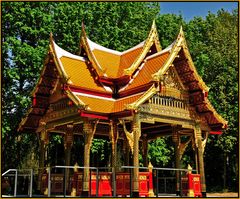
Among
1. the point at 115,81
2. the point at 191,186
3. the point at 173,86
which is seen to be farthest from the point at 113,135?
the point at 191,186

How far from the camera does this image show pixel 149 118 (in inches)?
660

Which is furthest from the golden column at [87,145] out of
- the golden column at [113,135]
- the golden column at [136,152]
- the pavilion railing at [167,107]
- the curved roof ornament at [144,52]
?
the curved roof ornament at [144,52]

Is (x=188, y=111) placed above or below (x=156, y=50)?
below

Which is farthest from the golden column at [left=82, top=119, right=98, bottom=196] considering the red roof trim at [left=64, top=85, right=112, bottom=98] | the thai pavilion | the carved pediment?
the carved pediment

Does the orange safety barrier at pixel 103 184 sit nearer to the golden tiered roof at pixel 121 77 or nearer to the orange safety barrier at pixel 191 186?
the golden tiered roof at pixel 121 77

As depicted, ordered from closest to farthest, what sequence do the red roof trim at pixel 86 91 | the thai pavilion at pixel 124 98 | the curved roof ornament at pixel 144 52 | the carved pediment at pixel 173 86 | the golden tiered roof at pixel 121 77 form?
the thai pavilion at pixel 124 98, the golden tiered roof at pixel 121 77, the red roof trim at pixel 86 91, the carved pediment at pixel 173 86, the curved roof ornament at pixel 144 52

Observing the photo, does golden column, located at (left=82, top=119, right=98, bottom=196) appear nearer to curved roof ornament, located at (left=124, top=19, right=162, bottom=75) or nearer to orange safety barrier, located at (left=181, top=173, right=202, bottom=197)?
curved roof ornament, located at (left=124, top=19, right=162, bottom=75)

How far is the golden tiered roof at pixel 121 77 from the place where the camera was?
56.2 ft

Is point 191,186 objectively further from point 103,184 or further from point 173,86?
point 173,86

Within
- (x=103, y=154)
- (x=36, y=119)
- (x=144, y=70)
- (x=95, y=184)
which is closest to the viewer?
(x=95, y=184)

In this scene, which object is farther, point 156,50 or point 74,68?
point 156,50

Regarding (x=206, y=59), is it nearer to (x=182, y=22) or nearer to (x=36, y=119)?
(x=182, y=22)

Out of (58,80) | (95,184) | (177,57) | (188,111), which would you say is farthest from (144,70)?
(95,184)

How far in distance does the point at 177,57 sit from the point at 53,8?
1581 centimetres
